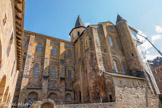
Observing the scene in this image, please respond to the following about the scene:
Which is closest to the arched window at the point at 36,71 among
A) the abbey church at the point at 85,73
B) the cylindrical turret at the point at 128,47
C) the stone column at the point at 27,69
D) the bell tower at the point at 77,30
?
the abbey church at the point at 85,73

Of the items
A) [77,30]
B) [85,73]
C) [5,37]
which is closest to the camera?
[5,37]

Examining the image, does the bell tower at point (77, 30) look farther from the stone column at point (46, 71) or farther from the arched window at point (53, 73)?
the arched window at point (53, 73)

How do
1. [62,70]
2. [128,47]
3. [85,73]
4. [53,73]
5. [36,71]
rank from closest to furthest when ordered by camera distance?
1. [85,73]
2. [36,71]
3. [53,73]
4. [62,70]
5. [128,47]

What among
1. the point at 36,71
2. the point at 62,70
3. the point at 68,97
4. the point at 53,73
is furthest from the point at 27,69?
the point at 68,97

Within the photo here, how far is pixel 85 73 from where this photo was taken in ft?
53.7

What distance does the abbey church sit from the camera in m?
12.5

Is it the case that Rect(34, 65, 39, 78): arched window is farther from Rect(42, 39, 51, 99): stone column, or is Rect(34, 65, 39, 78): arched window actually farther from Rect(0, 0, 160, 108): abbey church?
Rect(42, 39, 51, 99): stone column

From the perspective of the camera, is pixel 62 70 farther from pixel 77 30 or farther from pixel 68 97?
pixel 77 30

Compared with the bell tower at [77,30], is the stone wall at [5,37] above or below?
below

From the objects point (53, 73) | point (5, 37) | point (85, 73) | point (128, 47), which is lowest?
point (5, 37)

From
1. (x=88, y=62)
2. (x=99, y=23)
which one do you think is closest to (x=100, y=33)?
(x=99, y=23)

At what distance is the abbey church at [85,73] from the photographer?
1245 cm

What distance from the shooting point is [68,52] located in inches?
870

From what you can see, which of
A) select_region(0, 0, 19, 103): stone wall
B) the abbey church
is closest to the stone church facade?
the abbey church
